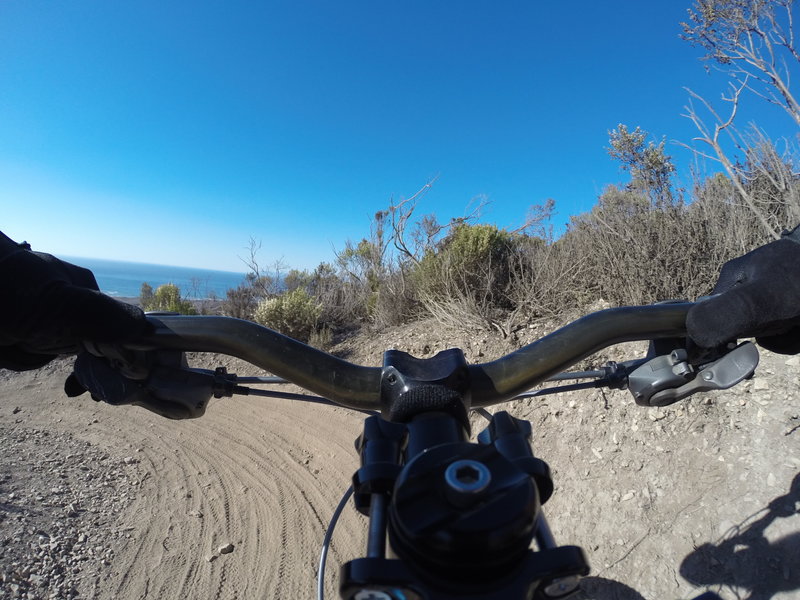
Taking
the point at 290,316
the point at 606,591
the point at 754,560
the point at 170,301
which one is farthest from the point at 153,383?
the point at 170,301

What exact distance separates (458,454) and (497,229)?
308 inches

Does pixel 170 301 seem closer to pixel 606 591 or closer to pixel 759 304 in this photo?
pixel 606 591

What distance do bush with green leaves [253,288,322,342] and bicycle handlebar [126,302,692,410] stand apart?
782 centimetres

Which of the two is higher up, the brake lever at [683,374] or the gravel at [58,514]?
the brake lever at [683,374]

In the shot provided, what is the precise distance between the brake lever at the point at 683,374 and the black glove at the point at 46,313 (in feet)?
4.12

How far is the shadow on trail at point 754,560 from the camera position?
2268mm

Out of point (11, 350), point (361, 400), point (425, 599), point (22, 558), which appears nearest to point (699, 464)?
point (361, 400)

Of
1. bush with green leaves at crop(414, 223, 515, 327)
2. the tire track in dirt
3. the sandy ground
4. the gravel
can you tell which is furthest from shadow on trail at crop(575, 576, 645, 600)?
bush with green leaves at crop(414, 223, 515, 327)

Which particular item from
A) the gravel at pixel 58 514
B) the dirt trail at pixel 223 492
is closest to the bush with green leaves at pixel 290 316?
the dirt trail at pixel 223 492

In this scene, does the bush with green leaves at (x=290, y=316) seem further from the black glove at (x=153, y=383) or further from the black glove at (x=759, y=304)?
the black glove at (x=759, y=304)

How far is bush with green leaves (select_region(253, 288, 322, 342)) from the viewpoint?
8777 millimetres

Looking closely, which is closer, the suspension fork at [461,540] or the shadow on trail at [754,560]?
the suspension fork at [461,540]

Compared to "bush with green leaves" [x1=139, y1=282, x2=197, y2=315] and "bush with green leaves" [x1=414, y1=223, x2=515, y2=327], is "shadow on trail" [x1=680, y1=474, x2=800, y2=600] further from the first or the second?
"bush with green leaves" [x1=139, y1=282, x2=197, y2=315]

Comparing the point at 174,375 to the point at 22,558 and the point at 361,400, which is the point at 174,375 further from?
the point at 22,558
